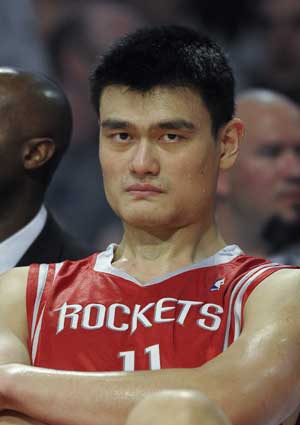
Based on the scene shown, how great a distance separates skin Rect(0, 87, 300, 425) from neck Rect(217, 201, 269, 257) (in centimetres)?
288

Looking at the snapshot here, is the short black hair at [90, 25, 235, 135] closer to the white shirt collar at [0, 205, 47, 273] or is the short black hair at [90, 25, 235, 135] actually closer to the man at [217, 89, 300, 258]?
the white shirt collar at [0, 205, 47, 273]

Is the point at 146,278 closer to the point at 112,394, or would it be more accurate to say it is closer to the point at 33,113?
the point at 112,394

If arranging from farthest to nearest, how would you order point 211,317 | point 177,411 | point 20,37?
point 20,37 < point 211,317 < point 177,411

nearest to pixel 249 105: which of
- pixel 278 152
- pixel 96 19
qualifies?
pixel 278 152

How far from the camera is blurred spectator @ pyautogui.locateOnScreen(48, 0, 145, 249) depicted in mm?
6926

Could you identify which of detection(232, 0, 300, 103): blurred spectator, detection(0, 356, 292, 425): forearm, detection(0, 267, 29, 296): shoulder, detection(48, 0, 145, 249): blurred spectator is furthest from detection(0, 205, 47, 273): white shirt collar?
detection(232, 0, 300, 103): blurred spectator

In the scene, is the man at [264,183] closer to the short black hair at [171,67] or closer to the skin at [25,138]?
the skin at [25,138]

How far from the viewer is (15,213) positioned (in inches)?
165

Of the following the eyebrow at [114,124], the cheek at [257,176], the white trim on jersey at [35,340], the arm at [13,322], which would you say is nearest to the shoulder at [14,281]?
the arm at [13,322]

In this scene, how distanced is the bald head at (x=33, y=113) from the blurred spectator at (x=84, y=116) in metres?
2.55

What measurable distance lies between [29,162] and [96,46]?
3188mm

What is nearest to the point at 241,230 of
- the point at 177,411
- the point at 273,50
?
the point at 273,50

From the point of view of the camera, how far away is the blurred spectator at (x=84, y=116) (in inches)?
273

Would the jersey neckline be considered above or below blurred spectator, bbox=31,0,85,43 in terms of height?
below
